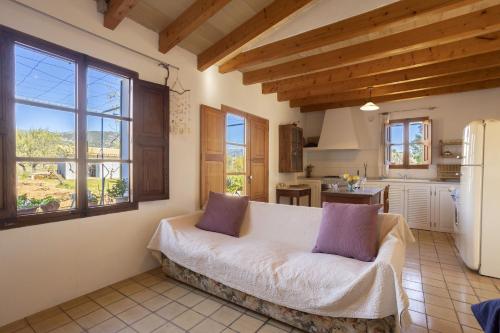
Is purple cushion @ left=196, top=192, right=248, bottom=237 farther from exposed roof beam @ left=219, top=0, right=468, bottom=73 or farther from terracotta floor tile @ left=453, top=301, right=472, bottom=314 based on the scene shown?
terracotta floor tile @ left=453, top=301, right=472, bottom=314

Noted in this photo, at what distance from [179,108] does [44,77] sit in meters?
1.33

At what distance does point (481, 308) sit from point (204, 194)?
9.46 feet

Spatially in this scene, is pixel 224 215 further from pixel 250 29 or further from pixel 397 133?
pixel 397 133

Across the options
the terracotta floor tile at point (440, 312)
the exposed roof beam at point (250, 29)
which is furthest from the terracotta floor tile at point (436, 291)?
the exposed roof beam at point (250, 29)

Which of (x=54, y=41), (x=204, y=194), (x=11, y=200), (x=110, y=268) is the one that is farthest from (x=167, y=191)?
(x=54, y=41)

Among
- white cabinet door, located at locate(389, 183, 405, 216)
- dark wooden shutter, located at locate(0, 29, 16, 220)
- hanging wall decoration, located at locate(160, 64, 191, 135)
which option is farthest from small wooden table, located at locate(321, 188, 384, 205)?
dark wooden shutter, located at locate(0, 29, 16, 220)

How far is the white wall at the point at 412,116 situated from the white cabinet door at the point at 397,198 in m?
0.65

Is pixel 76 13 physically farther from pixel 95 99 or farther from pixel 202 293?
pixel 202 293

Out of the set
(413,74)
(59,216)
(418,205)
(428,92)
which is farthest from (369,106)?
(59,216)

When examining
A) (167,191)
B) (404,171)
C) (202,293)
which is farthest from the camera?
(404,171)

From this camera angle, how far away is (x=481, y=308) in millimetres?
1051

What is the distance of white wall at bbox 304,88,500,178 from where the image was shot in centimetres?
475

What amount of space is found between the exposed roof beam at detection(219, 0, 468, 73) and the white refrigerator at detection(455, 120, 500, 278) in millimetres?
1389

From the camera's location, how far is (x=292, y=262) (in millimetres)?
1922
